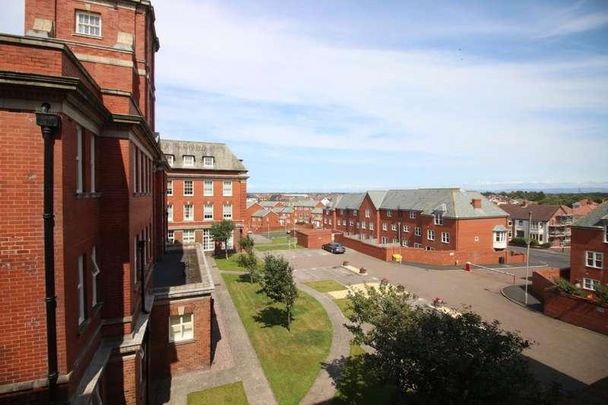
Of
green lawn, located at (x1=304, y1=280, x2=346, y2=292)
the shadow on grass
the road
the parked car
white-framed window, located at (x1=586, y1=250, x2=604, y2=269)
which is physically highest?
white-framed window, located at (x1=586, y1=250, x2=604, y2=269)

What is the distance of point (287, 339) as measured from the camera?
20.2 meters

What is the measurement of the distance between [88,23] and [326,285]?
27032 mm

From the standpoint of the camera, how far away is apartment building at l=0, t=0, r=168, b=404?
23.4 feet

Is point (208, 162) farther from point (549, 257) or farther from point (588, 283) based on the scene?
point (549, 257)

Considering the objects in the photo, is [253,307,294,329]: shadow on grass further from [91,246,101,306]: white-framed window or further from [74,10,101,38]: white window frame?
[74,10,101,38]: white window frame

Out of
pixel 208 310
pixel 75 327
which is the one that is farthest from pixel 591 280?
pixel 75 327

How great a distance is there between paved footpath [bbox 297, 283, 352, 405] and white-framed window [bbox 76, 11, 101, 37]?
59.6ft

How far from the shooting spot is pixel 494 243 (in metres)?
46.8

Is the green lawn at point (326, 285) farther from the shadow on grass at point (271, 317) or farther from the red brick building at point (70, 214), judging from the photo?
the red brick building at point (70, 214)

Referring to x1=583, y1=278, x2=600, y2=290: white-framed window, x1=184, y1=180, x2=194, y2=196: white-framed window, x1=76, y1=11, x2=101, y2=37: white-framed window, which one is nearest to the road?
x1=583, y1=278, x2=600, y2=290: white-framed window

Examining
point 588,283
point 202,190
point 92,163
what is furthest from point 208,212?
point 588,283

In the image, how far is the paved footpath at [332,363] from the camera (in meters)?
14.5

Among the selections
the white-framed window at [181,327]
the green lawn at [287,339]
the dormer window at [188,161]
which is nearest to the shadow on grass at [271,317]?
the green lawn at [287,339]

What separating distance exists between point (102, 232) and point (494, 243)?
161 feet
